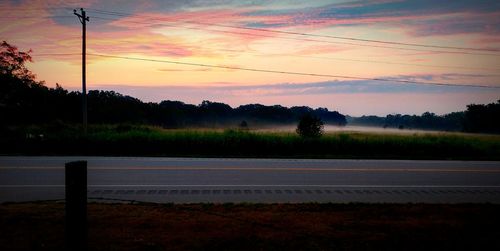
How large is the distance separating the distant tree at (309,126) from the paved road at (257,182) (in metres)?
13.7

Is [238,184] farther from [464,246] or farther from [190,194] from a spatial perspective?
[464,246]

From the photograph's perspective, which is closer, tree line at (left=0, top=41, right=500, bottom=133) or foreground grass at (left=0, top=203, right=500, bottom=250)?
foreground grass at (left=0, top=203, right=500, bottom=250)

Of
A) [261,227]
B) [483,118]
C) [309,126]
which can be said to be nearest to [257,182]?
[261,227]

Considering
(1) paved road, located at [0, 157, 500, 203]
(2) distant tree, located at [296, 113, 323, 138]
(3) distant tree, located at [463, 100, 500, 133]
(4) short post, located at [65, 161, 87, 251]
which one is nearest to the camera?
(4) short post, located at [65, 161, 87, 251]

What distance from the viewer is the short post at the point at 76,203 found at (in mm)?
4445

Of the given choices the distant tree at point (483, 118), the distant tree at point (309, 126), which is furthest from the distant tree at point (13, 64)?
the distant tree at point (483, 118)

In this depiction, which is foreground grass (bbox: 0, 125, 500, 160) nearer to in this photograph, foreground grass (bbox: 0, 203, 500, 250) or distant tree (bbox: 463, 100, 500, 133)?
foreground grass (bbox: 0, 203, 500, 250)

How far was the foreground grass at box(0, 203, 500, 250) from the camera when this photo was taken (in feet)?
18.8

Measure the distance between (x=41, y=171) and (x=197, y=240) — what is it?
36.5 ft

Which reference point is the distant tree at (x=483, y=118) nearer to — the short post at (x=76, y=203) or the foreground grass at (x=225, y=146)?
the foreground grass at (x=225, y=146)

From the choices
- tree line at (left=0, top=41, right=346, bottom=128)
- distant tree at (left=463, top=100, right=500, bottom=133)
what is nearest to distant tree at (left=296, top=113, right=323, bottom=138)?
tree line at (left=0, top=41, right=346, bottom=128)

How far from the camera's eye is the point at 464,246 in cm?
574

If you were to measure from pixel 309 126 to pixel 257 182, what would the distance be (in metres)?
19.8

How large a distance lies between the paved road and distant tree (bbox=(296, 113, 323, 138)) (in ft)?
45.1
